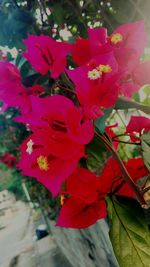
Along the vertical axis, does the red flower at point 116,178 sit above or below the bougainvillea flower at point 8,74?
below

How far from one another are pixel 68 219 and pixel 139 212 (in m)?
0.11

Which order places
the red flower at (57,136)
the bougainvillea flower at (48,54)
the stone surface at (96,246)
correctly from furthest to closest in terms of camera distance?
the stone surface at (96,246) → the bougainvillea flower at (48,54) → the red flower at (57,136)

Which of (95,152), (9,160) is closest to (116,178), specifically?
(95,152)

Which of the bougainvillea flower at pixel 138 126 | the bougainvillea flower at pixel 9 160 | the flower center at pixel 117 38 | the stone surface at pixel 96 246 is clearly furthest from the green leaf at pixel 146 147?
the bougainvillea flower at pixel 9 160

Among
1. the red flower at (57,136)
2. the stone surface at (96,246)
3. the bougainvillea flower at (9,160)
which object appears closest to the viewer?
the red flower at (57,136)

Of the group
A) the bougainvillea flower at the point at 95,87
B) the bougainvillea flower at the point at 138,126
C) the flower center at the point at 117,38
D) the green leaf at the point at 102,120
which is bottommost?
the bougainvillea flower at the point at 138,126

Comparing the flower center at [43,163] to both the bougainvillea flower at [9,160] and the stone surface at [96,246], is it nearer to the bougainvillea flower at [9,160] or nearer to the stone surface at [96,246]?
the stone surface at [96,246]

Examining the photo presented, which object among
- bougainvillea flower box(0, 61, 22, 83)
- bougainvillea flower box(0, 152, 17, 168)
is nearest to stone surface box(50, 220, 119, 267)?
bougainvillea flower box(0, 61, 22, 83)

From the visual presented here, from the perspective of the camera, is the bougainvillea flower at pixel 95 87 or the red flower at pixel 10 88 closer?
the bougainvillea flower at pixel 95 87

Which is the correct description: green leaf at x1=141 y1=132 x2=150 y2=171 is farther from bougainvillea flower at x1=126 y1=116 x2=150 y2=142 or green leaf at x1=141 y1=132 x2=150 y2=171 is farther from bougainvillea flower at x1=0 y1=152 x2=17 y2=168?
bougainvillea flower at x1=0 y1=152 x2=17 y2=168

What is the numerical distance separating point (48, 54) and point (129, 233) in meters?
0.30

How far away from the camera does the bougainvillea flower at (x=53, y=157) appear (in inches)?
16.2

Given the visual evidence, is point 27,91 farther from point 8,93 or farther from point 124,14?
point 124,14

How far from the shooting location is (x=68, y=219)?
0.50m
